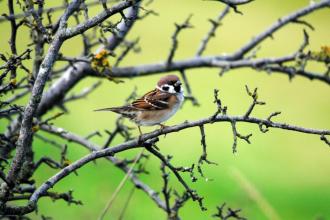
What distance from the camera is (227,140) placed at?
14.4 metres

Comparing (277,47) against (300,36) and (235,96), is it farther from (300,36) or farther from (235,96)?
(235,96)

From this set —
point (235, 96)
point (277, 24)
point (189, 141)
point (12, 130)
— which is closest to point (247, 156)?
point (189, 141)

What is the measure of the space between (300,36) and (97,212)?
11145 mm

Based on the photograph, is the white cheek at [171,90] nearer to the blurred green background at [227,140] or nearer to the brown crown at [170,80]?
the brown crown at [170,80]

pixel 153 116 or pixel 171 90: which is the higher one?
pixel 171 90

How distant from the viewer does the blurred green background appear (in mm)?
11180

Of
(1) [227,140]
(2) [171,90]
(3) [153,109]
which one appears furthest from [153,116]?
(1) [227,140]

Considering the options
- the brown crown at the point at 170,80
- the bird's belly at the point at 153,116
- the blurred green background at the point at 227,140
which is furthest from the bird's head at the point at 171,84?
the blurred green background at the point at 227,140

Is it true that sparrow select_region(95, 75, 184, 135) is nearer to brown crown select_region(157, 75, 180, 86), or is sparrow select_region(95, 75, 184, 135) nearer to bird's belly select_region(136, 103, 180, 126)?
bird's belly select_region(136, 103, 180, 126)

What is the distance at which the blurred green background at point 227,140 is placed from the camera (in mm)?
11180

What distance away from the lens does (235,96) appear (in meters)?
16.6

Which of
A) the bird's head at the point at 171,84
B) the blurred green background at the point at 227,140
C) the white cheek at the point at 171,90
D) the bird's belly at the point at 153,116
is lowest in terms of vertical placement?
the bird's belly at the point at 153,116

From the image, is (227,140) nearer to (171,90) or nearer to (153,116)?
(171,90)

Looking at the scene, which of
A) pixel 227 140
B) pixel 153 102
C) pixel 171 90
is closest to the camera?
pixel 153 102
